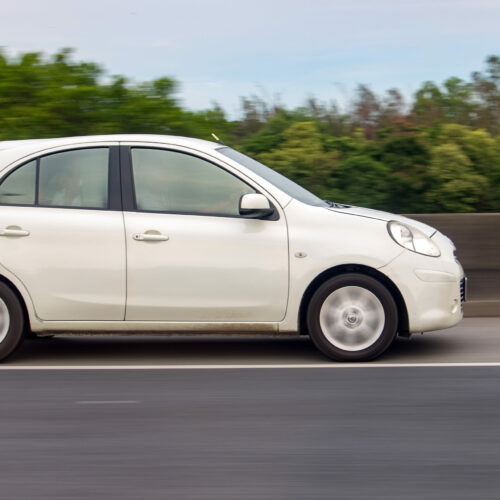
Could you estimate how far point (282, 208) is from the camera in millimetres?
6914

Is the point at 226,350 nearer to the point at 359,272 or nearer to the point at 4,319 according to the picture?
the point at 359,272

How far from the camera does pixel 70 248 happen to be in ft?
22.7

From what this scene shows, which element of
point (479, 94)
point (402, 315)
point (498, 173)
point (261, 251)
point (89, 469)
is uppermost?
point (479, 94)

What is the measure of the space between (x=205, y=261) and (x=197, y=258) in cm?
6

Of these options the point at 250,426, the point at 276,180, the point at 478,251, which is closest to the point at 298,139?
the point at 478,251

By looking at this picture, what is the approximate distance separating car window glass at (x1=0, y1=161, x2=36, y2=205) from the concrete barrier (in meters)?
3.85

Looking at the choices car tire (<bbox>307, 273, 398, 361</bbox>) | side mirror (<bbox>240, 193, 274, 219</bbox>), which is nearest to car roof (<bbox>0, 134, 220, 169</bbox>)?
side mirror (<bbox>240, 193, 274, 219</bbox>)

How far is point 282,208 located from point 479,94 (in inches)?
505

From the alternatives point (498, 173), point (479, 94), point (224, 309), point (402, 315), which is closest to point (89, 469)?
point (224, 309)

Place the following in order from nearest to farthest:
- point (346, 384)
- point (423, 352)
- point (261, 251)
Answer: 1. point (346, 384)
2. point (261, 251)
3. point (423, 352)

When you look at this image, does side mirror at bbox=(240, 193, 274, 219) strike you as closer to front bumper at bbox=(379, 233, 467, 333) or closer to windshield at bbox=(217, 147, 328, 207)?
windshield at bbox=(217, 147, 328, 207)

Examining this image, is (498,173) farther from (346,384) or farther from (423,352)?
(346,384)

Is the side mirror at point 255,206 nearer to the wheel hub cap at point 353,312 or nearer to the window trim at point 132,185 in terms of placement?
the window trim at point 132,185

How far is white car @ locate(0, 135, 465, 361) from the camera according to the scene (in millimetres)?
6840
